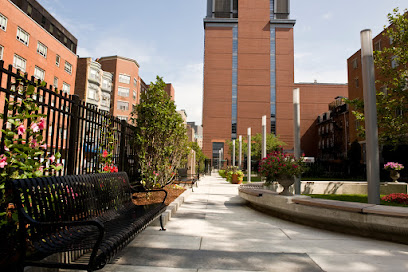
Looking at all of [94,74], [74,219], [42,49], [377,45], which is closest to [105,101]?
[94,74]

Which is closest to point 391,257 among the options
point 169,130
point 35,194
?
point 35,194

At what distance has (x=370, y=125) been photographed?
19.4 feet

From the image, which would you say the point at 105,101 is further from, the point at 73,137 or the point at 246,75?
the point at 73,137

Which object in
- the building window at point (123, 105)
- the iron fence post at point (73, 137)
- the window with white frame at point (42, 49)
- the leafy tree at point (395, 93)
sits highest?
the window with white frame at point (42, 49)

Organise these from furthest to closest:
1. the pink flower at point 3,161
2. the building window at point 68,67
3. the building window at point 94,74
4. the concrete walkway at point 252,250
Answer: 1. the building window at point 94,74
2. the building window at point 68,67
3. the concrete walkway at point 252,250
4. the pink flower at point 3,161

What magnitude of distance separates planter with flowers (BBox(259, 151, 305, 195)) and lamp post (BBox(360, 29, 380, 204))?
62.2 inches

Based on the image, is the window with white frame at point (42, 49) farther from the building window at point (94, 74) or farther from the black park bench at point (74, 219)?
the black park bench at point (74, 219)

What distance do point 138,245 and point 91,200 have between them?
3.48 ft

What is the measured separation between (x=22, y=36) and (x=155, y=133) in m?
26.7

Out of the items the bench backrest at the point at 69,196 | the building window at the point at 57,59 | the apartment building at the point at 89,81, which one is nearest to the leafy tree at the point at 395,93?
the bench backrest at the point at 69,196

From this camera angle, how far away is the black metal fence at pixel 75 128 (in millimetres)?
3113

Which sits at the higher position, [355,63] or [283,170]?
[355,63]

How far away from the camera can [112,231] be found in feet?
9.61

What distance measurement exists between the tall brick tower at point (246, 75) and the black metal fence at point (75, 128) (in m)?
52.5
